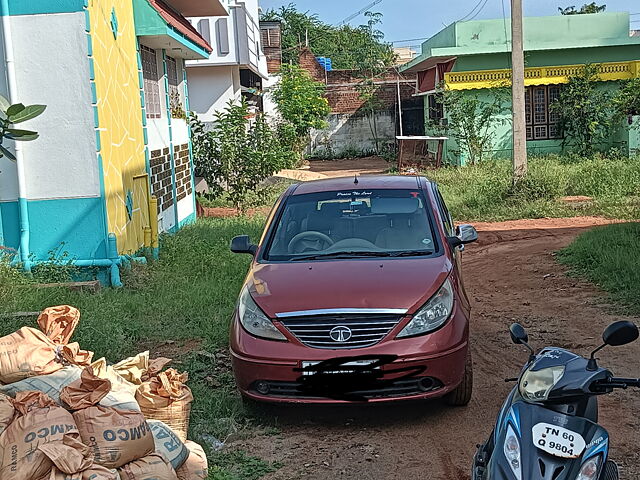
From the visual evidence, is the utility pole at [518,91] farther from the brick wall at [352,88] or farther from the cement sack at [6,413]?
the brick wall at [352,88]

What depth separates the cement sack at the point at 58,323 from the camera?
199 inches

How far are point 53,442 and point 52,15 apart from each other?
658 cm

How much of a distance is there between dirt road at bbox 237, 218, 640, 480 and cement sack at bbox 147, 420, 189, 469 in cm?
62

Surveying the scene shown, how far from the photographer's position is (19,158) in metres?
9.23

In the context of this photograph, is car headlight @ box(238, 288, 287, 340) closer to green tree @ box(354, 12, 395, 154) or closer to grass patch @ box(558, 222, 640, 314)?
grass patch @ box(558, 222, 640, 314)

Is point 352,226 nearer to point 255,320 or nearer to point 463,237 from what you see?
point 463,237

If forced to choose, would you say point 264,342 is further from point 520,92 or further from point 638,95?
point 638,95

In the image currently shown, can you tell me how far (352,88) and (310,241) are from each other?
97.0ft

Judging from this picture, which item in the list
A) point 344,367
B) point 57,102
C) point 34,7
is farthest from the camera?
point 57,102

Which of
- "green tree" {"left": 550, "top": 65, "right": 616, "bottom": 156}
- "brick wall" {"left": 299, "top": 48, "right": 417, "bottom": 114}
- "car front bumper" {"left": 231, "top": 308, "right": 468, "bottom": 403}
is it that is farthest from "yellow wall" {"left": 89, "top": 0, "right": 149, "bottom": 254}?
"brick wall" {"left": 299, "top": 48, "right": 417, "bottom": 114}

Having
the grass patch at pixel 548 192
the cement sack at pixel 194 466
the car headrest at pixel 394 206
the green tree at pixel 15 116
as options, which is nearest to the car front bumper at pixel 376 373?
the cement sack at pixel 194 466

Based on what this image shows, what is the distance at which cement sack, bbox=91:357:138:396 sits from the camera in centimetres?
470

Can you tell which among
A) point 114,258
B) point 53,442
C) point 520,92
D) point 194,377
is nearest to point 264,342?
point 194,377

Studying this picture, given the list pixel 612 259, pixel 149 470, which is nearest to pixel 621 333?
pixel 149 470
